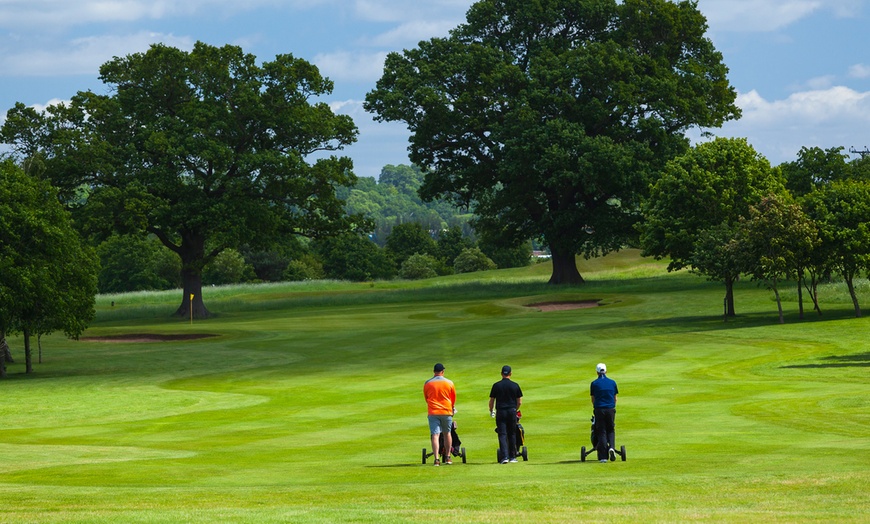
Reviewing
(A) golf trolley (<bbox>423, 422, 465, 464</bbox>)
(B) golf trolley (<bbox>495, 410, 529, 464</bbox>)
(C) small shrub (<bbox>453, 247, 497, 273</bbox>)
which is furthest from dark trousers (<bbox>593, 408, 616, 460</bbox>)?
(C) small shrub (<bbox>453, 247, 497, 273</bbox>)

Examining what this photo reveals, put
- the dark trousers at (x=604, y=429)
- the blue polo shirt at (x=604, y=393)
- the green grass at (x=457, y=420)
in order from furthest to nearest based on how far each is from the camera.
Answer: the blue polo shirt at (x=604, y=393) < the dark trousers at (x=604, y=429) < the green grass at (x=457, y=420)

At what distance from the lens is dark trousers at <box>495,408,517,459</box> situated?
2298 centimetres

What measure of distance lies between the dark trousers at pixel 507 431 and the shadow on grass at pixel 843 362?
23272 millimetres

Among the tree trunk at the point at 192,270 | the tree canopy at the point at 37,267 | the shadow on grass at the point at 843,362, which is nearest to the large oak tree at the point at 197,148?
the tree trunk at the point at 192,270

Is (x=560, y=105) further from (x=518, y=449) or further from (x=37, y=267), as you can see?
(x=518, y=449)

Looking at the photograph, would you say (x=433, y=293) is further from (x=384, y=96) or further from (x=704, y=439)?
(x=704, y=439)

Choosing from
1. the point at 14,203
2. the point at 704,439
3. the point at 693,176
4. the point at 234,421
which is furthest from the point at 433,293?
the point at 704,439

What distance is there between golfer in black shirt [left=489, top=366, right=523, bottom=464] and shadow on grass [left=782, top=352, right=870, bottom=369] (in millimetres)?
23214

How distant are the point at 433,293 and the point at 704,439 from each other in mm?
72756

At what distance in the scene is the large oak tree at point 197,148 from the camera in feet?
259

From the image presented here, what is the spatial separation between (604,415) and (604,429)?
0.31 metres

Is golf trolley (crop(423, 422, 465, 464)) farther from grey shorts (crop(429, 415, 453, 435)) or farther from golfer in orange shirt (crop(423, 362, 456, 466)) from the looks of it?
grey shorts (crop(429, 415, 453, 435))

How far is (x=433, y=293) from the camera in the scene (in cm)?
9806

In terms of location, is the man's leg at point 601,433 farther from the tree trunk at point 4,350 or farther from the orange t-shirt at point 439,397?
the tree trunk at point 4,350
